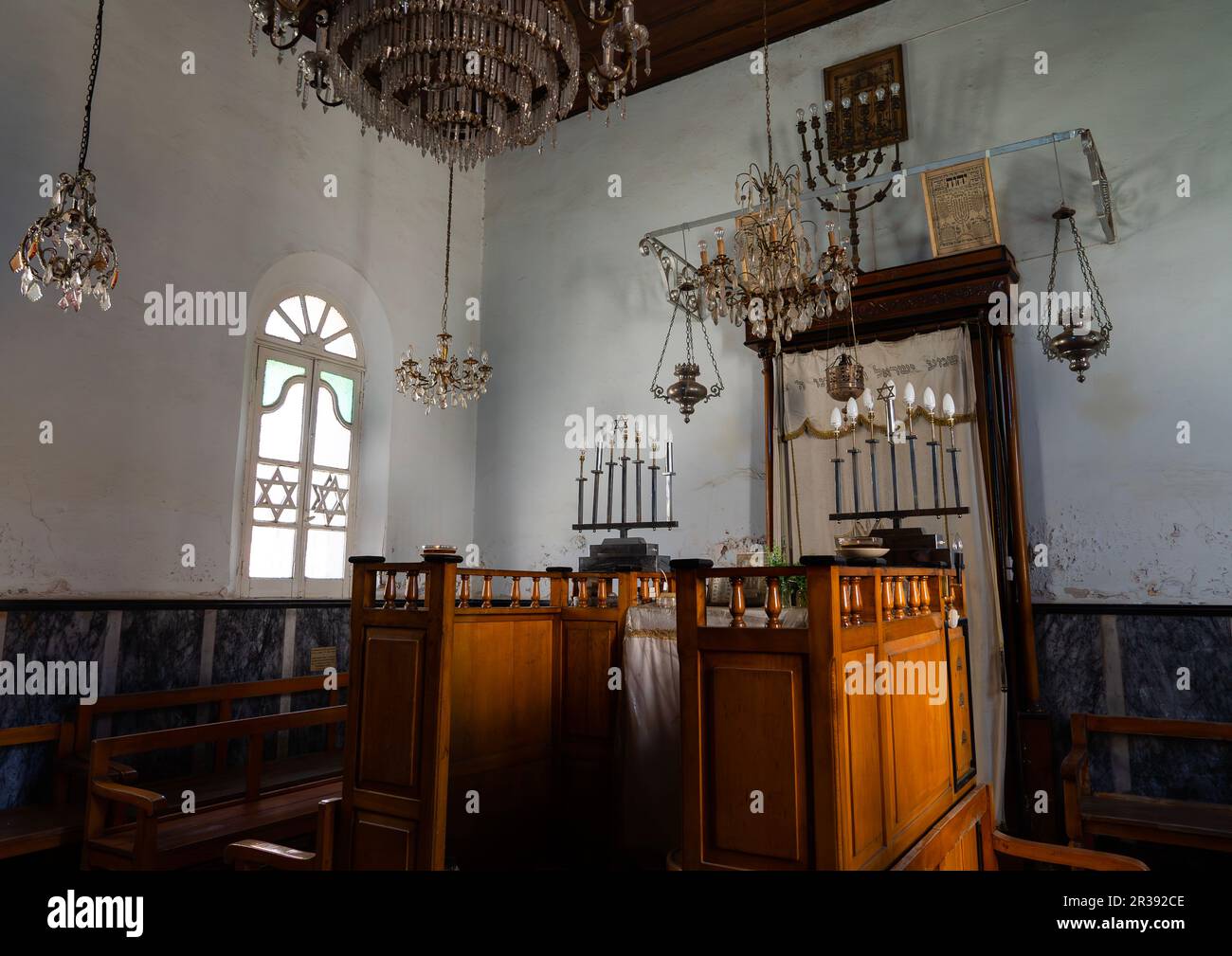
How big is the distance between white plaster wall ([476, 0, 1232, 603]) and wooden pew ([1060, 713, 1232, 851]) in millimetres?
787

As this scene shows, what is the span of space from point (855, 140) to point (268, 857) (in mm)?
5996

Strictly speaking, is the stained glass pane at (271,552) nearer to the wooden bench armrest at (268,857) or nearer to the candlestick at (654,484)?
the candlestick at (654,484)

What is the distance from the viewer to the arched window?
5949 mm

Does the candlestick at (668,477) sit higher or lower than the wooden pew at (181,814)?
higher

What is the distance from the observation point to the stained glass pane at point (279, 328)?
613 cm

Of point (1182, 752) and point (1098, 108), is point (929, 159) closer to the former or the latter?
point (1098, 108)

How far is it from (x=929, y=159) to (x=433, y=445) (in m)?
4.70

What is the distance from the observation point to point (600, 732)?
170 inches

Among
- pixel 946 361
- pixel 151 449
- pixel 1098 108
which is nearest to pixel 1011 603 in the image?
pixel 946 361

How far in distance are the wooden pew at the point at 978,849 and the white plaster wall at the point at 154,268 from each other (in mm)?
4676

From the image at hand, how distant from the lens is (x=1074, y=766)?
13.0ft

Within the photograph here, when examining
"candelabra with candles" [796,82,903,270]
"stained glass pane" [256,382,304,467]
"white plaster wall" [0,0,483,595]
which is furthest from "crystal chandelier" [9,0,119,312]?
"candelabra with candles" [796,82,903,270]

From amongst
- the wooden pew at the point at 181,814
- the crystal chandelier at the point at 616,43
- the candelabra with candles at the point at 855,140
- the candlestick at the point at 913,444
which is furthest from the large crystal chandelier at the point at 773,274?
the wooden pew at the point at 181,814

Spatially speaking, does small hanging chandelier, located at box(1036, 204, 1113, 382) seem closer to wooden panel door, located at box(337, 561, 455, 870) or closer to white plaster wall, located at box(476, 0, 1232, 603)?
white plaster wall, located at box(476, 0, 1232, 603)
